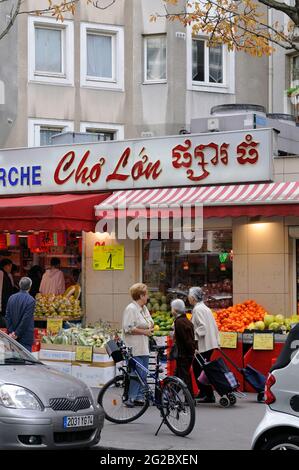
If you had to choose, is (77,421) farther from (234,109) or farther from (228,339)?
(234,109)

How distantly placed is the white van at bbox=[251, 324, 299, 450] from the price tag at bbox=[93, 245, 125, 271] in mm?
10490

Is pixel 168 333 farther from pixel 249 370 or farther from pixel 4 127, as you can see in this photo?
pixel 4 127

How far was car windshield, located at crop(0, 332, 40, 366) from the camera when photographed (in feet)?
34.3

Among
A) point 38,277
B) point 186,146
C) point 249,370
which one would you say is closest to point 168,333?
point 249,370

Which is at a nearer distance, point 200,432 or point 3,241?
point 200,432

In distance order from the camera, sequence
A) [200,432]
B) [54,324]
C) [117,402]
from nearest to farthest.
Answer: [200,432]
[117,402]
[54,324]

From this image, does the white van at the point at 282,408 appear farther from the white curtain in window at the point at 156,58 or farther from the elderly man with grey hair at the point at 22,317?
the white curtain in window at the point at 156,58

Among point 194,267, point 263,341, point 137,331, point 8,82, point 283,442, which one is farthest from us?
point 8,82

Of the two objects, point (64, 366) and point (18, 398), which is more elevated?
point (18, 398)

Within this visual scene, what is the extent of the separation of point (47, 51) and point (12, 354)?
18.4 metres

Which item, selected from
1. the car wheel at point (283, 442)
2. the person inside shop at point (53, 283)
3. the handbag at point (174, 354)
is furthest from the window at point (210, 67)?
the car wheel at point (283, 442)

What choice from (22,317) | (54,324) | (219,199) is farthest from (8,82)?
(22,317)

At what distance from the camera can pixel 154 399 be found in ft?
38.4

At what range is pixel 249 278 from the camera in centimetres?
1686
